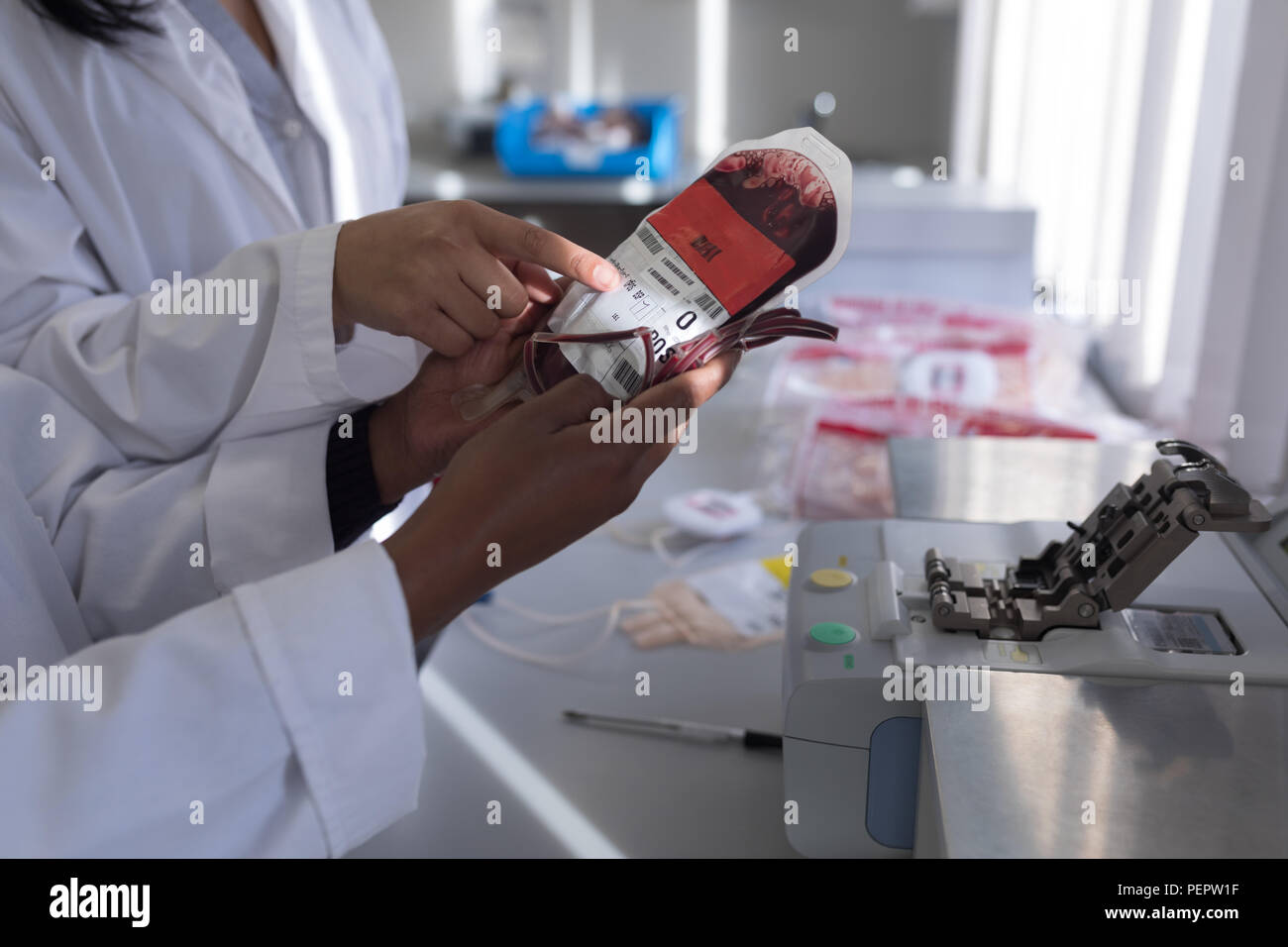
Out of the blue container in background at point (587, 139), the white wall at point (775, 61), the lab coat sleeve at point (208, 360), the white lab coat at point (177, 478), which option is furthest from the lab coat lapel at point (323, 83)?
the white wall at point (775, 61)

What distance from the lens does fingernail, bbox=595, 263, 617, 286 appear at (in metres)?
0.75

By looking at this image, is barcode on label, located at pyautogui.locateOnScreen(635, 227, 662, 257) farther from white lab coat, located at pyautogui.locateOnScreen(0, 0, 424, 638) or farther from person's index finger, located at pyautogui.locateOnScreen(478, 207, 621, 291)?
white lab coat, located at pyautogui.locateOnScreen(0, 0, 424, 638)

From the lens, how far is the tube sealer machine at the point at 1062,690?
54cm

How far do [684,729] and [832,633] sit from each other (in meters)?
0.28

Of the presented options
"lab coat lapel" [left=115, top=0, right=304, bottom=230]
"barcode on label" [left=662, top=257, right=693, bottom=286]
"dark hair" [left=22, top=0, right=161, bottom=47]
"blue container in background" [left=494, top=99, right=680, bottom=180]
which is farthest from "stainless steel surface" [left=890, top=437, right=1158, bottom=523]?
"blue container in background" [left=494, top=99, right=680, bottom=180]

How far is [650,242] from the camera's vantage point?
30.0 inches

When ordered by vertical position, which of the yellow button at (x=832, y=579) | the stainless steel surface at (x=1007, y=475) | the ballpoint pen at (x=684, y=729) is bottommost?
the ballpoint pen at (x=684, y=729)

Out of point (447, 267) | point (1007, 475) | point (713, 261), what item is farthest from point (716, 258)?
point (1007, 475)

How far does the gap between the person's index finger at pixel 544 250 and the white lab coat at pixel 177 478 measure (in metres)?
0.15

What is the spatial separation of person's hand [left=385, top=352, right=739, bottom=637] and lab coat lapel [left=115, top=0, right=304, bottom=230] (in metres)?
0.57

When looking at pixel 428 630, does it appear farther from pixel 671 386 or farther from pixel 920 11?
pixel 920 11

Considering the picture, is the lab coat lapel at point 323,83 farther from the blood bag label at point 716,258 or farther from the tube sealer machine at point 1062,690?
the tube sealer machine at point 1062,690

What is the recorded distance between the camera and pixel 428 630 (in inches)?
26.2
